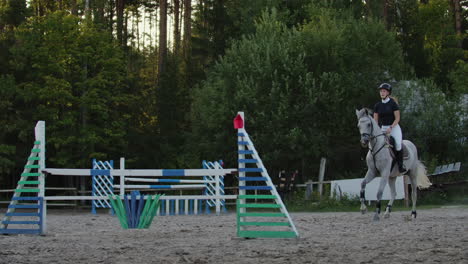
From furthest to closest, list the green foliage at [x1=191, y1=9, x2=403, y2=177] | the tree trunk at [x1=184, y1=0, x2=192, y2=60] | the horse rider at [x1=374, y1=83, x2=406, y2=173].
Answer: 1. the tree trunk at [x1=184, y1=0, x2=192, y2=60]
2. the green foliage at [x1=191, y1=9, x2=403, y2=177]
3. the horse rider at [x1=374, y1=83, x2=406, y2=173]

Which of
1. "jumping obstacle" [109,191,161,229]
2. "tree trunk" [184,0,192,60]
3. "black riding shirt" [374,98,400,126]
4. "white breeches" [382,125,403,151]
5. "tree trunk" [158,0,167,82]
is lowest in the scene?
"jumping obstacle" [109,191,161,229]

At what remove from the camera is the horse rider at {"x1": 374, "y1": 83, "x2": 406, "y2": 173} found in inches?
642

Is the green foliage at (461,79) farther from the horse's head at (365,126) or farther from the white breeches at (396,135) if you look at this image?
the horse's head at (365,126)

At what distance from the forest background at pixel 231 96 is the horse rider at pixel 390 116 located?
15621 millimetres

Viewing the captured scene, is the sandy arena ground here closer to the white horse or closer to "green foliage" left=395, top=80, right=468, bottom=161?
the white horse

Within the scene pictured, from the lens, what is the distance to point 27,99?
123ft

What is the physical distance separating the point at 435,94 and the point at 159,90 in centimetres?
1678

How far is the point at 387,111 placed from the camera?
1644 centimetres

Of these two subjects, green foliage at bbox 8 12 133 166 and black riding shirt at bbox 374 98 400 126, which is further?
green foliage at bbox 8 12 133 166

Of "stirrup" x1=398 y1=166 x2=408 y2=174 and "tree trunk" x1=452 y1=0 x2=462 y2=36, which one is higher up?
"tree trunk" x1=452 y1=0 x2=462 y2=36

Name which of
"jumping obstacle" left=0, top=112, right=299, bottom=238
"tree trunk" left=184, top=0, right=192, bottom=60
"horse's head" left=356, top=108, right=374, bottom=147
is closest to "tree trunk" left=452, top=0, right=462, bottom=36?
"tree trunk" left=184, top=0, right=192, bottom=60

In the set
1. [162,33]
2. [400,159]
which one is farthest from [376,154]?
[162,33]

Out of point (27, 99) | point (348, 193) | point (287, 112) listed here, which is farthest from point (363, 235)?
point (27, 99)

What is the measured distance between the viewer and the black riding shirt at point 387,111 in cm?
1636
